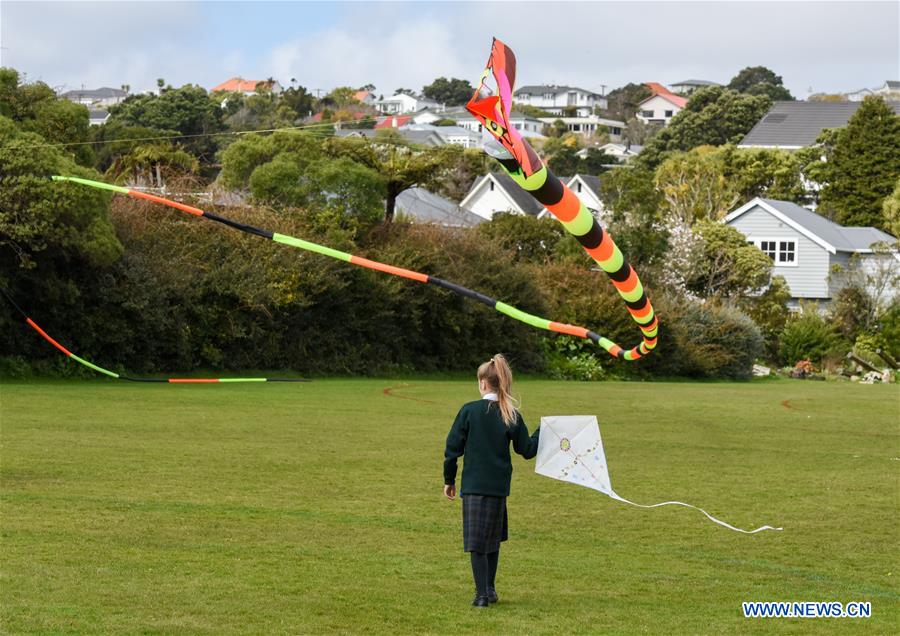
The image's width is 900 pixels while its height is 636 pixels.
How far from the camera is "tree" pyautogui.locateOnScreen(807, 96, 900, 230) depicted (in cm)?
7175

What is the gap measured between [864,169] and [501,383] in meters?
69.2

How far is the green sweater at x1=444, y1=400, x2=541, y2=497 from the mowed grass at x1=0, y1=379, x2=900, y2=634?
862 millimetres

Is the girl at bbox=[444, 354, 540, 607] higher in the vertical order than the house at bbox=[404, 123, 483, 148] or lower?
lower

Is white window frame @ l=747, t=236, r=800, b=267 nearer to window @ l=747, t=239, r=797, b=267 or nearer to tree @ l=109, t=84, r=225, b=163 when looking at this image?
window @ l=747, t=239, r=797, b=267

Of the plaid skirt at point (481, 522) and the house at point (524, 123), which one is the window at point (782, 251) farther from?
the house at point (524, 123)

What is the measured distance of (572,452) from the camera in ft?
29.9

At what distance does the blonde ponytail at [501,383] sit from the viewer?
8.51m

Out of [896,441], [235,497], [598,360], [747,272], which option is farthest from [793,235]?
[235,497]

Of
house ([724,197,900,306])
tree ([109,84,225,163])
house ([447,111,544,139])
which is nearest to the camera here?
house ([724,197,900,306])

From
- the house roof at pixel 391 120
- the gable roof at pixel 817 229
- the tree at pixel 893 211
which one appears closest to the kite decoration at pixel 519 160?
the house roof at pixel 391 120

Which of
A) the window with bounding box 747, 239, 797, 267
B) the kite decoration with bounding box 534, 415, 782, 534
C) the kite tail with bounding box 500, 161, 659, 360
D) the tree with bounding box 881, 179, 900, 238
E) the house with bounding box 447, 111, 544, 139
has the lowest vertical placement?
the kite decoration with bounding box 534, 415, 782, 534

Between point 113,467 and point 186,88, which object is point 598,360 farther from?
point 186,88

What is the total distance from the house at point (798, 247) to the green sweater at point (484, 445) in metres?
52.4

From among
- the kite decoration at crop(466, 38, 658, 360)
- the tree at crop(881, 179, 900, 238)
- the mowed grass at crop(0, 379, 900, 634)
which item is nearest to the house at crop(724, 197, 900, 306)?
the tree at crop(881, 179, 900, 238)
